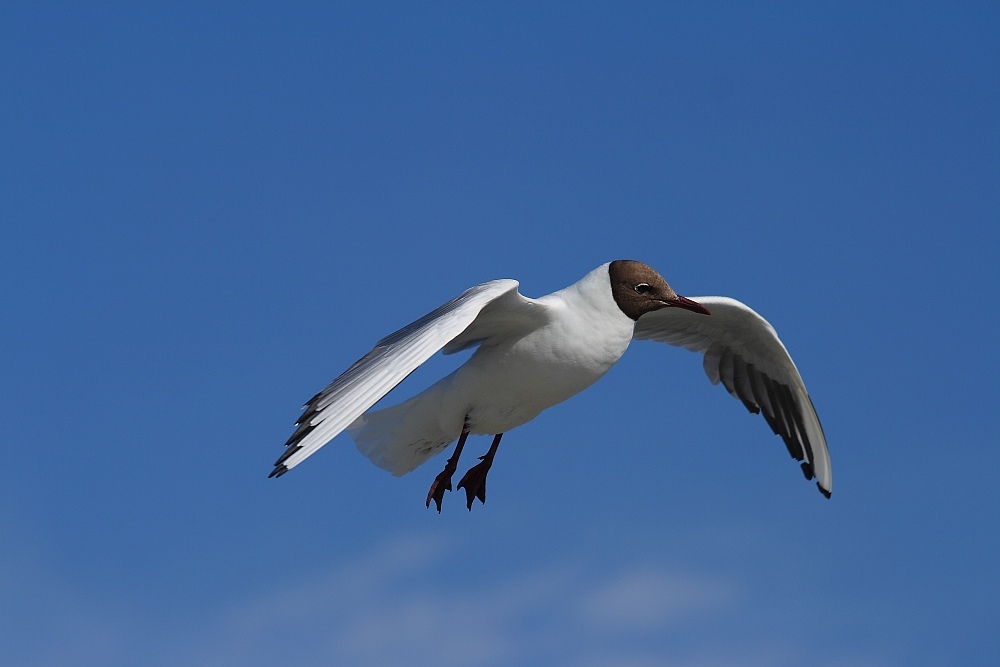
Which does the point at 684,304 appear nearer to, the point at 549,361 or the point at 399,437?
the point at 549,361

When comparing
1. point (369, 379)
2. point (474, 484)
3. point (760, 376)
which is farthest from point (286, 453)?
point (760, 376)

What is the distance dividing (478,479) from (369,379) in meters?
2.71

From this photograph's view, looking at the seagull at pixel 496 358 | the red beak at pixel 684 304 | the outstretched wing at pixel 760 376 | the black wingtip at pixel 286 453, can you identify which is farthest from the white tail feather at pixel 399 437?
the outstretched wing at pixel 760 376

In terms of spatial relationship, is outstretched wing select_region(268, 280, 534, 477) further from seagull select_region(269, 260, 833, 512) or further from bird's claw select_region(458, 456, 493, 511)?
bird's claw select_region(458, 456, 493, 511)

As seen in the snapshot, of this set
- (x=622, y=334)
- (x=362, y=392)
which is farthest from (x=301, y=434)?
(x=622, y=334)

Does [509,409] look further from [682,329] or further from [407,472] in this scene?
[682,329]

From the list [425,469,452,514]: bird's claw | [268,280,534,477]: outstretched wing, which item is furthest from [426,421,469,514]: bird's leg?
[268,280,534,477]: outstretched wing

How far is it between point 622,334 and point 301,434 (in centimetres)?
266

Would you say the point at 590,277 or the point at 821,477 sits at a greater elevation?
the point at 590,277

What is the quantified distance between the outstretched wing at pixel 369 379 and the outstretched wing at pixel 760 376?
344 cm

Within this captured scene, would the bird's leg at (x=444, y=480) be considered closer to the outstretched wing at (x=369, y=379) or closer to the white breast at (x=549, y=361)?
the white breast at (x=549, y=361)

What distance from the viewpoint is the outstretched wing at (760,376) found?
36.2 feet

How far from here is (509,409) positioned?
8.96 meters

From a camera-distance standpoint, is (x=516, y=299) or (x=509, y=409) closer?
(x=516, y=299)
